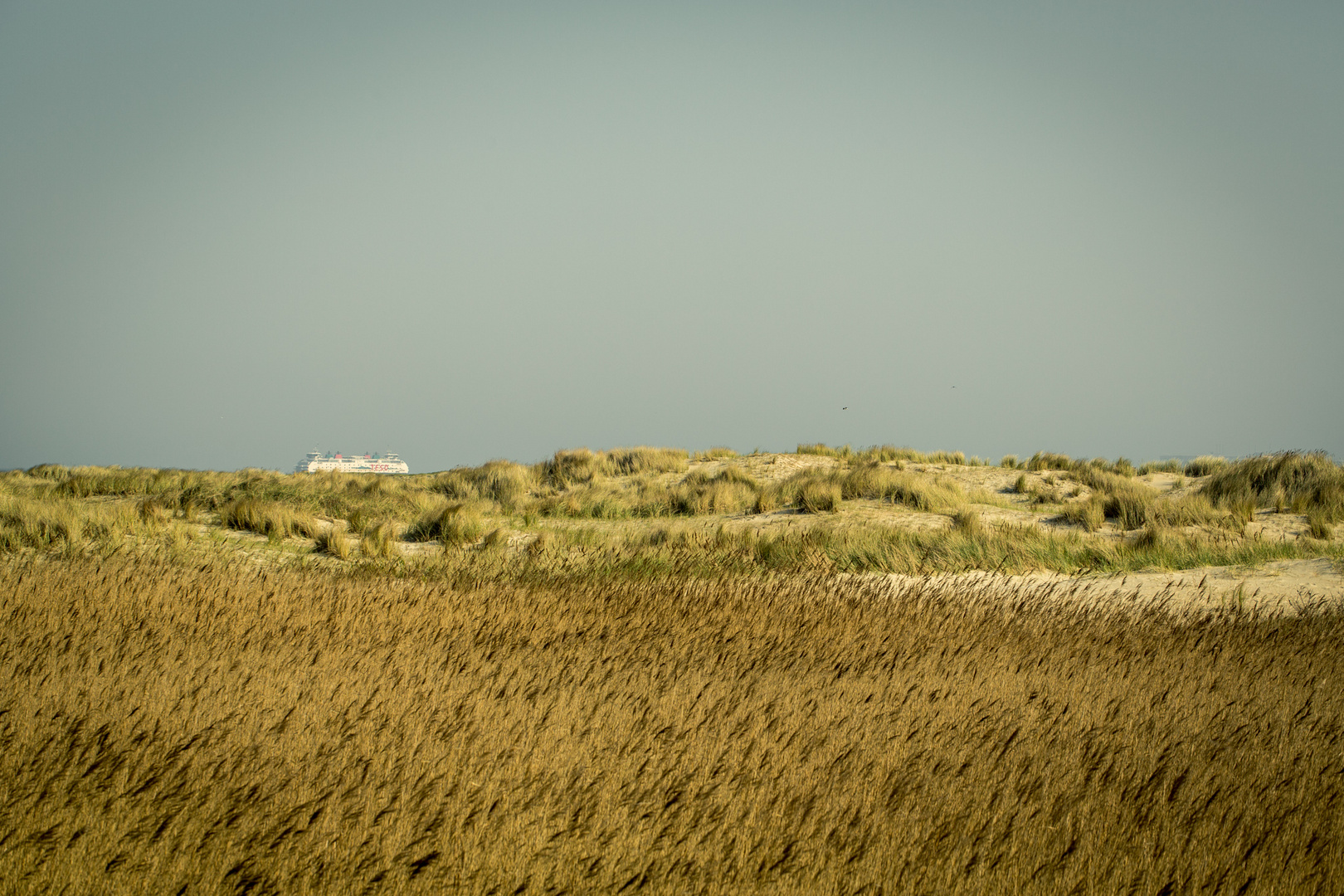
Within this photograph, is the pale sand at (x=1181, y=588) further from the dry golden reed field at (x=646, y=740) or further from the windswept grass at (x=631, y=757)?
A: the windswept grass at (x=631, y=757)

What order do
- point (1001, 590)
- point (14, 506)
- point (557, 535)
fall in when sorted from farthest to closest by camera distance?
1. point (557, 535)
2. point (14, 506)
3. point (1001, 590)

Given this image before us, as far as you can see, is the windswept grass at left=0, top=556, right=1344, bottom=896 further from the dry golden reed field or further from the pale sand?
the pale sand

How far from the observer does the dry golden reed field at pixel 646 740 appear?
2439 mm

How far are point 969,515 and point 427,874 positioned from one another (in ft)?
45.4

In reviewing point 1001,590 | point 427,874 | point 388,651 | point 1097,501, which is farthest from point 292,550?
point 1097,501

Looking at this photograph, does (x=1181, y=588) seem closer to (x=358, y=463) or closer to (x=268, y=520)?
(x=268, y=520)

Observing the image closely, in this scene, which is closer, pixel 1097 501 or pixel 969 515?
pixel 969 515

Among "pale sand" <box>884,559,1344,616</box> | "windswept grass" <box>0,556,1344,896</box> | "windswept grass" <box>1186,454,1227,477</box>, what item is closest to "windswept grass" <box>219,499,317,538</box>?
"windswept grass" <box>0,556,1344,896</box>

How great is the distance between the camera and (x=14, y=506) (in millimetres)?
10219

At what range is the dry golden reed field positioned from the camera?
2.44 m

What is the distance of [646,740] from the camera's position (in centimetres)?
331

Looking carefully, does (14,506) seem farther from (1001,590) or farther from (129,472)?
(1001,590)

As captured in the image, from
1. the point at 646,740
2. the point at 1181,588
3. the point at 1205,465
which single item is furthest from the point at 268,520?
the point at 1205,465

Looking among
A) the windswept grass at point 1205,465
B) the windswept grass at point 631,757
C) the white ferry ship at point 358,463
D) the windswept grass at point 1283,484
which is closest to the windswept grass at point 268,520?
the windswept grass at point 631,757
